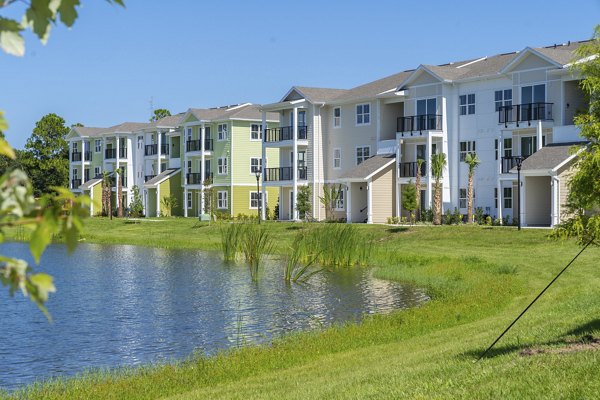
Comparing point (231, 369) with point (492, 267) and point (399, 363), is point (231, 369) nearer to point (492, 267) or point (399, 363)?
point (399, 363)

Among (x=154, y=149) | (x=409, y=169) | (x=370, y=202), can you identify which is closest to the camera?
(x=409, y=169)

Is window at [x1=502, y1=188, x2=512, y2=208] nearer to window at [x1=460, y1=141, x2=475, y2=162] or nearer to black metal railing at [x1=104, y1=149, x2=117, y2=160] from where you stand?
window at [x1=460, y1=141, x2=475, y2=162]

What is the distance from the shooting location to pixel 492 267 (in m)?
30.0

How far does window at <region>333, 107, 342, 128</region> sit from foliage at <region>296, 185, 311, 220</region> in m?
5.23

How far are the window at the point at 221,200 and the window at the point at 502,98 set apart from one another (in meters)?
29.1

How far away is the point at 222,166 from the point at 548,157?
115 ft

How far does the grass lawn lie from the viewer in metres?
9.96

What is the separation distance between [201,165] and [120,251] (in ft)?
95.7

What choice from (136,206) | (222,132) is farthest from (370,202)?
A: (136,206)

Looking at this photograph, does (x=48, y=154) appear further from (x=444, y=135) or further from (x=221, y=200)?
(x=444, y=135)

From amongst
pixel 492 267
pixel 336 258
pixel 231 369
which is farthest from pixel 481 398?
pixel 336 258

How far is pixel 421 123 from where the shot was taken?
53.0 meters

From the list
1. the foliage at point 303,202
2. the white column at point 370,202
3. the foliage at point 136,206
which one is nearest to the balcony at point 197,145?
the foliage at point 136,206

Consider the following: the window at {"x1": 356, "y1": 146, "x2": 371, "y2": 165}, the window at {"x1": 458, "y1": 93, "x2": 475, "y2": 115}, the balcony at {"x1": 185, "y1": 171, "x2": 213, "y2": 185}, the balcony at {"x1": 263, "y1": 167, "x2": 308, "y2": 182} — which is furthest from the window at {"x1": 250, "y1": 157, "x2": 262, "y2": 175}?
the window at {"x1": 458, "y1": 93, "x2": 475, "y2": 115}
